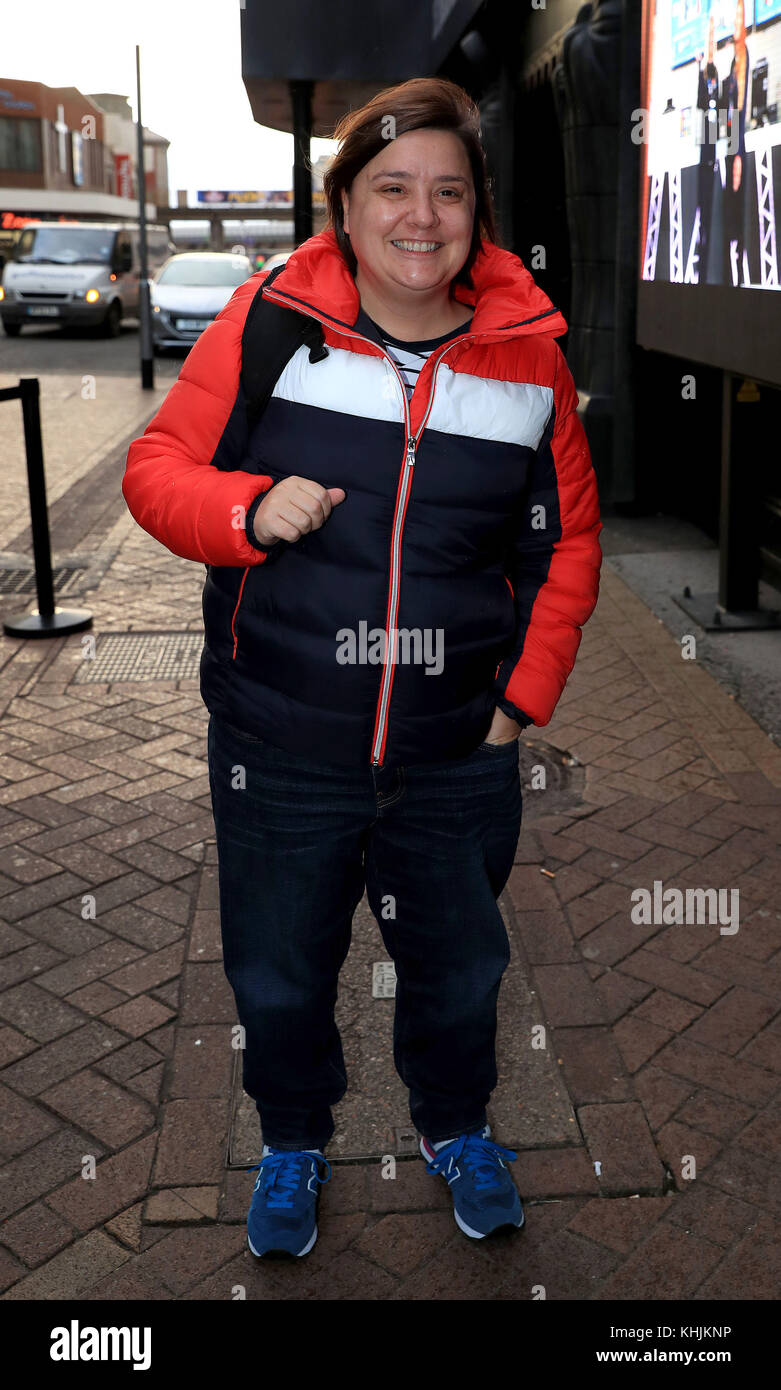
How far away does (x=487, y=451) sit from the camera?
85.0 inches

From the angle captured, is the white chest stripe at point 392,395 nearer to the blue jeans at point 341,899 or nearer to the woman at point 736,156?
the blue jeans at point 341,899

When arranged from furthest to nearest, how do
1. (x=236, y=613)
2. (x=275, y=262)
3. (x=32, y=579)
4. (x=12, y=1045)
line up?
(x=275, y=262) < (x=32, y=579) < (x=12, y=1045) < (x=236, y=613)

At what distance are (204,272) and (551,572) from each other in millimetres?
19708

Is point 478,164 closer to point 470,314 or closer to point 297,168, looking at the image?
point 470,314

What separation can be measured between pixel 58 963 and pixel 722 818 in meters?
2.23

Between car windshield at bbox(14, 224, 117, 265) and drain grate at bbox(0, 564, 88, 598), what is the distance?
18.0 meters

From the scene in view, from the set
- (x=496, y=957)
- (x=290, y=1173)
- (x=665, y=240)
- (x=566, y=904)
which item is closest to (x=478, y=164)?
(x=496, y=957)

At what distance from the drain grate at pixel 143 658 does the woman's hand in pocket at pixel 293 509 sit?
3.83 metres

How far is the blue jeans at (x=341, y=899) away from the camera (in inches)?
89.4

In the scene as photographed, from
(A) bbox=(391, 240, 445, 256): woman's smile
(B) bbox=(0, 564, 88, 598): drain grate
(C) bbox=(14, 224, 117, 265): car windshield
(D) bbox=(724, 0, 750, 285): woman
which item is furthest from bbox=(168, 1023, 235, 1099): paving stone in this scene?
(C) bbox=(14, 224, 117, 265): car windshield

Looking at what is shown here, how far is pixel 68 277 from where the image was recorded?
918 inches

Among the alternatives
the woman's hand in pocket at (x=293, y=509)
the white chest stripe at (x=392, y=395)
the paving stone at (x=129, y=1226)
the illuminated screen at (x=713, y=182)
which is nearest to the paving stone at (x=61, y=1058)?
the paving stone at (x=129, y=1226)

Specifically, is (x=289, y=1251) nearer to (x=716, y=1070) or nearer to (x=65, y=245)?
(x=716, y=1070)

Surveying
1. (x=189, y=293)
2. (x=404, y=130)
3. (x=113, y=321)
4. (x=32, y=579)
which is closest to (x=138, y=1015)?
(x=404, y=130)
